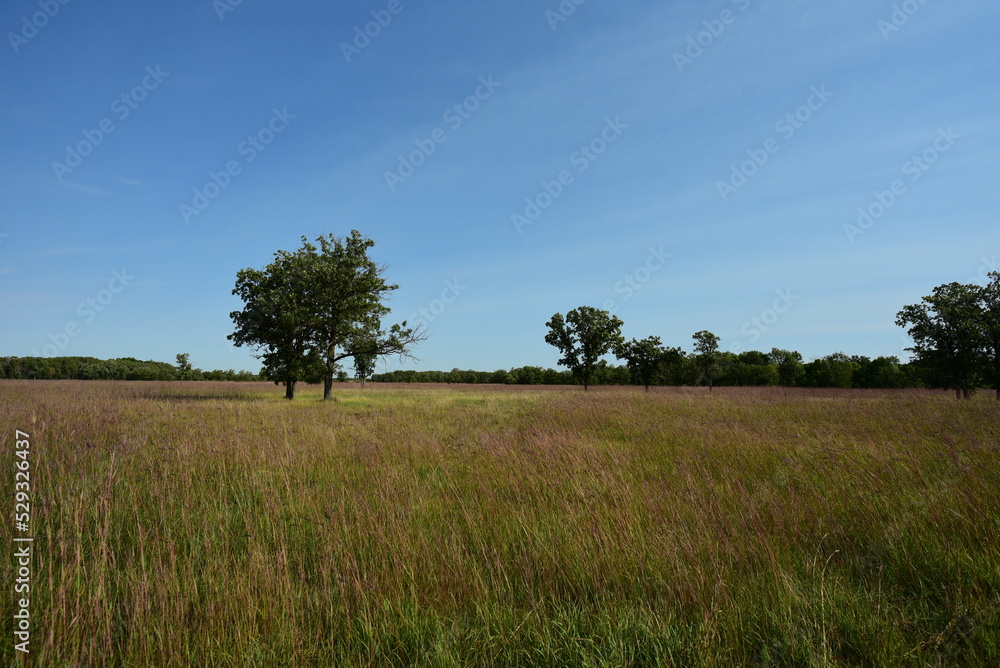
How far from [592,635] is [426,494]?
270 centimetres

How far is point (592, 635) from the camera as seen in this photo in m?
2.13

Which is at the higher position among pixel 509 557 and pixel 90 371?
pixel 90 371

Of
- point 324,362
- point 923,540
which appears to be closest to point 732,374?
point 324,362

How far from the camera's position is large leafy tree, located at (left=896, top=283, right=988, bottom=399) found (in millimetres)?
20203

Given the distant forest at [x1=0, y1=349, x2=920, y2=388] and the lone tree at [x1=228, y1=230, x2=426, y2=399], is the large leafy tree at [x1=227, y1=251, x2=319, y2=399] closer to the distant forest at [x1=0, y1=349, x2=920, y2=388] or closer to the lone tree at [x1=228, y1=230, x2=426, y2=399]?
the lone tree at [x1=228, y1=230, x2=426, y2=399]

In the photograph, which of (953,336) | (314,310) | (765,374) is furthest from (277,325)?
(765,374)

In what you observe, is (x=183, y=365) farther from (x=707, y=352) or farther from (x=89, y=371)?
(x=707, y=352)

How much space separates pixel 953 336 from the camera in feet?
67.7

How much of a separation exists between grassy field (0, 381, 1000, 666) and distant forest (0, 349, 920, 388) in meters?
36.8

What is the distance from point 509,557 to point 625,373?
2764 inches

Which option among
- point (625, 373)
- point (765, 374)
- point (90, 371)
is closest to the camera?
point (90, 371)

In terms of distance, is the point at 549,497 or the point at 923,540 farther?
the point at 549,497

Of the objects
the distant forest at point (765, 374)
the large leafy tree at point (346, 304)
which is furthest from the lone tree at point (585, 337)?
the large leafy tree at point (346, 304)

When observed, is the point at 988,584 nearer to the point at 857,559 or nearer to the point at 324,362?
the point at 857,559
